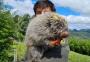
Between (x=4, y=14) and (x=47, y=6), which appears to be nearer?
(x=47, y=6)

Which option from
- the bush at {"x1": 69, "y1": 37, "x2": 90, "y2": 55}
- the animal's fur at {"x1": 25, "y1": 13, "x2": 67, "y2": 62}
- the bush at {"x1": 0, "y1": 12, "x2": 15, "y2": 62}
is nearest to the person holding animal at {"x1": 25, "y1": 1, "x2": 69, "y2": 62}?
the animal's fur at {"x1": 25, "y1": 13, "x2": 67, "y2": 62}

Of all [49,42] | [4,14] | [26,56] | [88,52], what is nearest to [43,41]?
[49,42]

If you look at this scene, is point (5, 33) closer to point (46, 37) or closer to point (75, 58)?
point (46, 37)

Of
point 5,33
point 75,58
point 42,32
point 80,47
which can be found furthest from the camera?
point 80,47

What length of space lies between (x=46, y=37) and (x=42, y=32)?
0.06 metres

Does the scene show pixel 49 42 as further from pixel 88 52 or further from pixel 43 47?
pixel 88 52

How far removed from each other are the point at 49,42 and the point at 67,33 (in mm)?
186

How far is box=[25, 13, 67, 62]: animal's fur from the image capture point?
3.10 metres

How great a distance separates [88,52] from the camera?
7338 centimetres

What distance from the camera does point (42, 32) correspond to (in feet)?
10.2

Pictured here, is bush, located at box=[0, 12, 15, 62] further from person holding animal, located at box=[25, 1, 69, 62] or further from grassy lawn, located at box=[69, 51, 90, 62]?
grassy lawn, located at box=[69, 51, 90, 62]

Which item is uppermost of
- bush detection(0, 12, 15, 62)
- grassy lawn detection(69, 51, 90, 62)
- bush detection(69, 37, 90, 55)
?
bush detection(0, 12, 15, 62)

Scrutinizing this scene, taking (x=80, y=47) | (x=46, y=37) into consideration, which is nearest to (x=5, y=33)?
(x=46, y=37)

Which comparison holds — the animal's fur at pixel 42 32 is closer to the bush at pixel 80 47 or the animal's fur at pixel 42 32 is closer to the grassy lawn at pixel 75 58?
the grassy lawn at pixel 75 58
